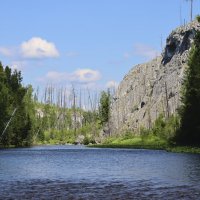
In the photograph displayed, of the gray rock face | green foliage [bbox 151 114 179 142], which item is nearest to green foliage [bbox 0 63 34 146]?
green foliage [bbox 151 114 179 142]

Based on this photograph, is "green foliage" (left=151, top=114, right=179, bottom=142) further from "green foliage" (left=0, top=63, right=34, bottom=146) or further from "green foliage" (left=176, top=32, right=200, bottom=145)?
"green foliage" (left=0, top=63, right=34, bottom=146)

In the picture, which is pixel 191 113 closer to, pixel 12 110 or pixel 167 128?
pixel 167 128

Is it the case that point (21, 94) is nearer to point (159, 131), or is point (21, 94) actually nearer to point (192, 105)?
point (159, 131)

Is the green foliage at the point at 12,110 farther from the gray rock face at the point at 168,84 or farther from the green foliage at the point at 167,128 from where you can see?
the gray rock face at the point at 168,84

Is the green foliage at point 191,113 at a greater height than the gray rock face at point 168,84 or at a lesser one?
lesser

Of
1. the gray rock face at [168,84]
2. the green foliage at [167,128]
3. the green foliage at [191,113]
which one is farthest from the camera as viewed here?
the gray rock face at [168,84]

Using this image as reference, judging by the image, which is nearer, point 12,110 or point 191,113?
point 191,113

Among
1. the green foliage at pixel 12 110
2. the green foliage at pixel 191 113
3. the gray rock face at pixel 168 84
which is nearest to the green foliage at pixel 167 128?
the green foliage at pixel 191 113

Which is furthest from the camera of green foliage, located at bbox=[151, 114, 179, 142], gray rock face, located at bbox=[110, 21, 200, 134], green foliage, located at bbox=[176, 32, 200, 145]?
gray rock face, located at bbox=[110, 21, 200, 134]

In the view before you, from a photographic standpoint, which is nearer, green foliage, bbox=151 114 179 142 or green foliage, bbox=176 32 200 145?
green foliage, bbox=176 32 200 145

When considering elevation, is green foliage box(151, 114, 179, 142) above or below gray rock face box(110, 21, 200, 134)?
below

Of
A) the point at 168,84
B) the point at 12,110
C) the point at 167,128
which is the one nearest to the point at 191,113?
the point at 167,128

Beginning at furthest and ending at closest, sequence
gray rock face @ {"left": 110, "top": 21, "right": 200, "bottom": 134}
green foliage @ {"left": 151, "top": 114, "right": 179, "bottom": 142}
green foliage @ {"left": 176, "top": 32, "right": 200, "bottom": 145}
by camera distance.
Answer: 1. gray rock face @ {"left": 110, "top": 21, "right": 200, "bottom": 134}
2. green foliage @ {"left": 151, "top": 114, "right": 179, "bottom": 142}
3. green foliage @ {"left": 176, "top": 32, "right": 200, "bottom": 145}

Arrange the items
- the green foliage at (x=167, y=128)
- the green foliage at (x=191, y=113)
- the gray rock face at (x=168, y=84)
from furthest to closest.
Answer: the gray rock face at (x=168, y=84) → the green foliage at (x=167, y=128) → the green foliage at (x=191, y=113)
